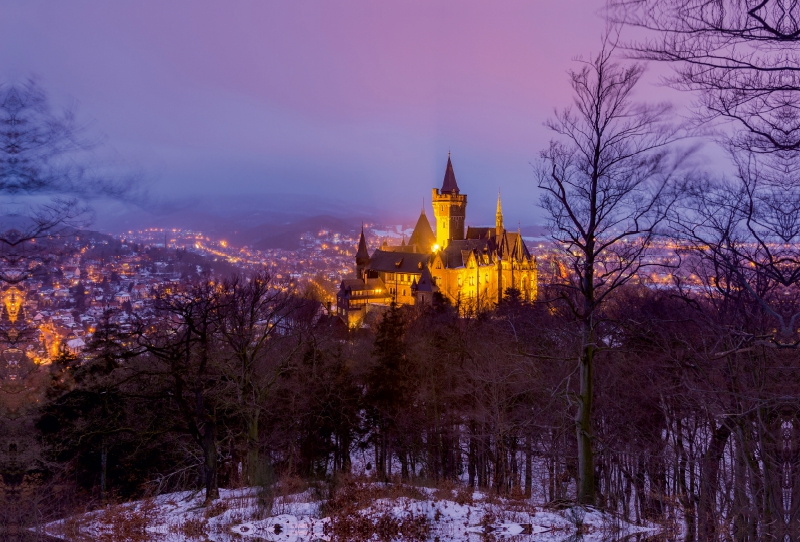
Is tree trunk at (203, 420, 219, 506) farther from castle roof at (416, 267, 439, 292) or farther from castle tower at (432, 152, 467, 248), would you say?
castle tower at (432, 152, 467, 248)

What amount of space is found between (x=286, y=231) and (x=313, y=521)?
119004 millimetres

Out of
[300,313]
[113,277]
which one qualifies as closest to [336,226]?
[300,313]

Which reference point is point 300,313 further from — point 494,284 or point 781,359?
point 494,284

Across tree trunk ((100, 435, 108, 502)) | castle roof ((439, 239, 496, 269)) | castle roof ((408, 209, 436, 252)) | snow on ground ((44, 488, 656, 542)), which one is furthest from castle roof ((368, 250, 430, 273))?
snow on ground ((44, 488, 656, 542))

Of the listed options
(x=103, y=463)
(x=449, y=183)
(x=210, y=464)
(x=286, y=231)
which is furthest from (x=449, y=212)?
(x=210, y=464)

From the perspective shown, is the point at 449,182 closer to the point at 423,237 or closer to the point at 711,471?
the point at 423,237

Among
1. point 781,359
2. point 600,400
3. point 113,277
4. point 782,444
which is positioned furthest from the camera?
point 113,277

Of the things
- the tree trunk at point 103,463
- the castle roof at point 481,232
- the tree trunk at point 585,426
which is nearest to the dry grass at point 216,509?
the tree trunk at point 585,426

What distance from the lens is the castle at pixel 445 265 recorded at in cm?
7356

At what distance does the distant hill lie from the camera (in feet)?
336

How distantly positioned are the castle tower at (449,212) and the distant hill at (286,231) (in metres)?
36.0

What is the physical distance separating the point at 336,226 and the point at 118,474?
130 m

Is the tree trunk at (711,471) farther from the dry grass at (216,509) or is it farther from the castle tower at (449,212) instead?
the castle tower at (449,212)

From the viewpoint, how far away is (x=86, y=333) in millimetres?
19000
